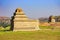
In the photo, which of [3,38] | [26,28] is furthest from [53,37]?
[26,28]

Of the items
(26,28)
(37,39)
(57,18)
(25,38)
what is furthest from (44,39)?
(57,18)

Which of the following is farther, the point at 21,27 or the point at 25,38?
the point at 21,27

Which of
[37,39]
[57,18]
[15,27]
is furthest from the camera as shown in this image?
[57,18]

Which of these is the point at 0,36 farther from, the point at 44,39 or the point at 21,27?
the point at 21,27

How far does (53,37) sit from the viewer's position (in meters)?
16.4

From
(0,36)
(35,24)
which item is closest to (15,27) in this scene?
(35,24)

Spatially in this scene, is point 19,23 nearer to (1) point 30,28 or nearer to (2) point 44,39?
(1) point 30,28

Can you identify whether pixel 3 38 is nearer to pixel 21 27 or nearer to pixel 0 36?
pixel 0 36

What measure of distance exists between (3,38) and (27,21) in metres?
8.86

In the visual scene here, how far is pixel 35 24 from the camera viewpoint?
24734 millimetres

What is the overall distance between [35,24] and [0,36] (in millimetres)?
8902

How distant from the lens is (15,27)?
2405 cm

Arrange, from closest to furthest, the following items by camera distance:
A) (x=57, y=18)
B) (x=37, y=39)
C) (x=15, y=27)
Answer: (x=37, y=39) → (x=15, y=27) → (x=57, y=18)

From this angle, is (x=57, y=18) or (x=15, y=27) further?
(x=57, y=18)
